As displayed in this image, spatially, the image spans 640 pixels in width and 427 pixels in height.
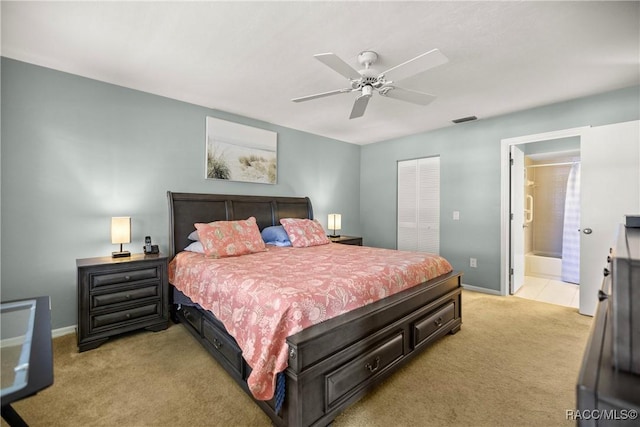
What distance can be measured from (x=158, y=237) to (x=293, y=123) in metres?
Result: 2.49

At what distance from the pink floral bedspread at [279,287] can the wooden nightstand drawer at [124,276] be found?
23cm

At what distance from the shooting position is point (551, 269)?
5172 mm

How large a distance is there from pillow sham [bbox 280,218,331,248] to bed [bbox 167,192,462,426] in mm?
933

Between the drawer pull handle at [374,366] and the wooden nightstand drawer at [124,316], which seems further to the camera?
the wooden nightstand drawer at [124,316]

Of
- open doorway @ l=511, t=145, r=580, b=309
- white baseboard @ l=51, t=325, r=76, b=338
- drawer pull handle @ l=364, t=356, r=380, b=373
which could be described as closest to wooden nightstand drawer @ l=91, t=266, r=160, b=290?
white baseboard @ l=51, t=325, r=76, b=338

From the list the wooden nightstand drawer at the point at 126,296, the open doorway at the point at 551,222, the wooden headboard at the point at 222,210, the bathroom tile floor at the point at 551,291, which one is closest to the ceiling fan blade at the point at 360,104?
the wooden headboard at the point at 222,210

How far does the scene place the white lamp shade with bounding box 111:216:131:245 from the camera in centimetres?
282

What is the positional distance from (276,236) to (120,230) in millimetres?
1708

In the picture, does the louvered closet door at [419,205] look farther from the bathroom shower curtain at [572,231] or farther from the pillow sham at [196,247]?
the pillow sham at [196,247]

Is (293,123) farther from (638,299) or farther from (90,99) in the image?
(638,299)

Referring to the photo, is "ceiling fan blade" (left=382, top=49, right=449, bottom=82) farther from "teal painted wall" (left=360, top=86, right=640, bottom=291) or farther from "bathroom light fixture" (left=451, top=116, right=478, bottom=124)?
"bathroom light fixture" (left=451, top=116, right=478, bottom=124)

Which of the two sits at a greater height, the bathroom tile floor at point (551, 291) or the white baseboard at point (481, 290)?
the white baseboard at point (481, 290)

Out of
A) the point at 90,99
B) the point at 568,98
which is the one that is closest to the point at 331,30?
the point at 90,99

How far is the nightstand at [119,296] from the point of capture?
99.2 inches
